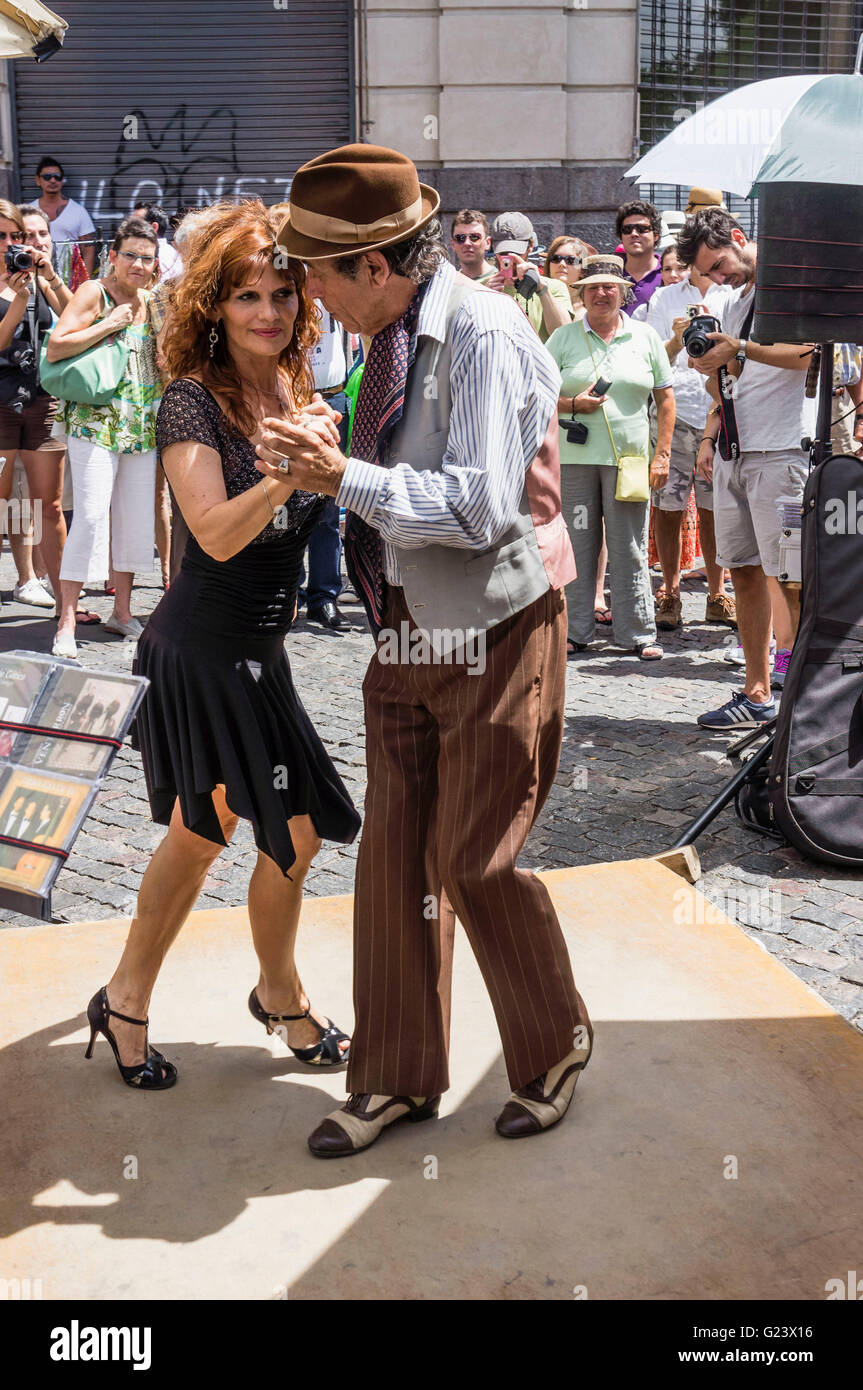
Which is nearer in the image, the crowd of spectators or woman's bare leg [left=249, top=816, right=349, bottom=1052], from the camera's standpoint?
woman's bare leg [left=249, top=816, right=349, bottom=1052]

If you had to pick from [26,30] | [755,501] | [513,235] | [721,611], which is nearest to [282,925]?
[26,30]

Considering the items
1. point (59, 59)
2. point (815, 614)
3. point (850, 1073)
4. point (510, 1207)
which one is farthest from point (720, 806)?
point (59, 59)

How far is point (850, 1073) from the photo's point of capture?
3.32m

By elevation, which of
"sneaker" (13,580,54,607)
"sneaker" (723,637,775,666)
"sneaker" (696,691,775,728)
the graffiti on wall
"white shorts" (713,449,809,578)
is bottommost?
"sneaker" (696,691,775,728)

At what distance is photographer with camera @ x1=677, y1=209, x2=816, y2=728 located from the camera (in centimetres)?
621

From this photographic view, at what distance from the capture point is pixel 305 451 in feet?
8.81

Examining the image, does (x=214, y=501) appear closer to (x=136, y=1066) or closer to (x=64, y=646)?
(x=136, y=1066)

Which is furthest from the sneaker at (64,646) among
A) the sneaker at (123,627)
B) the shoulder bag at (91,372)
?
the shoulder bag at (91,372)

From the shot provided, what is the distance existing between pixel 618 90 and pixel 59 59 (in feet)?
18.1

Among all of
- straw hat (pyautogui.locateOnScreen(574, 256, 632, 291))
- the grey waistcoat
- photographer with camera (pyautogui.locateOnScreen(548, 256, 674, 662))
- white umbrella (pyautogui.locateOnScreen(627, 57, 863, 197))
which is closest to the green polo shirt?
photographer with camera (pyautogui.locateOnScreen(548, 256, 674, 662))

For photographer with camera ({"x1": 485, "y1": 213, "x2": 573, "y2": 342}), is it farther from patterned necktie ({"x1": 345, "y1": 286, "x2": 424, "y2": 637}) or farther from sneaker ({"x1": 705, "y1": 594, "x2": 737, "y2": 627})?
patterned necktie ({"x1": 345, "y1": 286, "x2": 424, "y2": 637})

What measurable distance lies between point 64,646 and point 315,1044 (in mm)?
→ 4425

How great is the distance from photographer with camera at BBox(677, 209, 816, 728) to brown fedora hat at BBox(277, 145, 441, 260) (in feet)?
11.5
